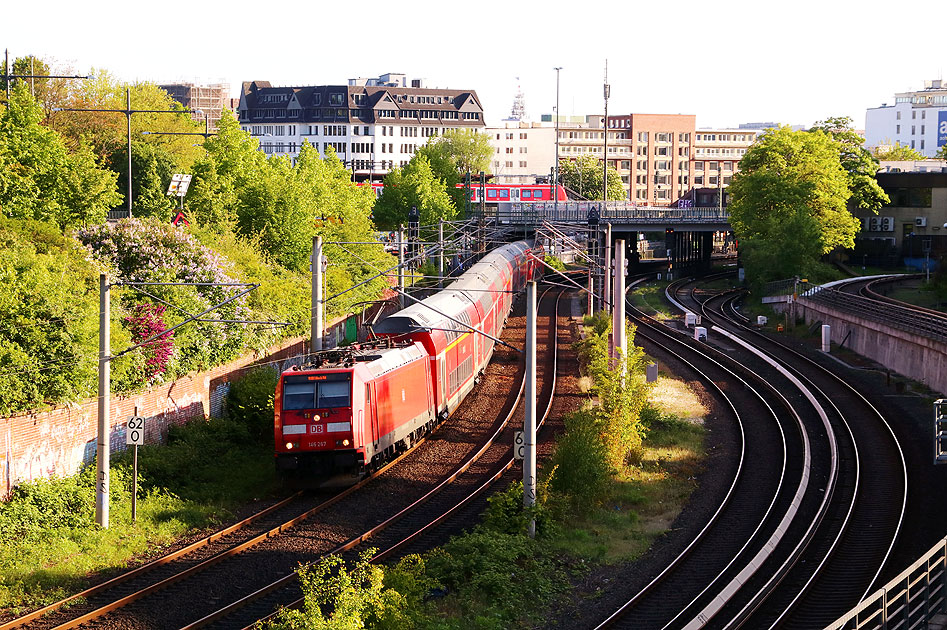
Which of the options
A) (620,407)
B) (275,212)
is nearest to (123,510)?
(620,407)

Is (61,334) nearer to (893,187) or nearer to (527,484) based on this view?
(527,484)

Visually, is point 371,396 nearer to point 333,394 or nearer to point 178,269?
point 333,394

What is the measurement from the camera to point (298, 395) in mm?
24141

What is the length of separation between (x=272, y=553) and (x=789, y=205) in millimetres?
58243

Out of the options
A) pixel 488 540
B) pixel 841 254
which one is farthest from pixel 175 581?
pixel 841 254

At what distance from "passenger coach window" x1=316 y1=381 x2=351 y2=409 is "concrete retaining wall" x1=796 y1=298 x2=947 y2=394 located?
25.3 meters

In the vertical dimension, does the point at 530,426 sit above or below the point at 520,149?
below

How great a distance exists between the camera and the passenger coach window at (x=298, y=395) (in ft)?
79.0

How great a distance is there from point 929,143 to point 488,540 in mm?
193451

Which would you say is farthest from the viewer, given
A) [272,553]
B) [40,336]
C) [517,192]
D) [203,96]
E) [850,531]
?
[203,96]

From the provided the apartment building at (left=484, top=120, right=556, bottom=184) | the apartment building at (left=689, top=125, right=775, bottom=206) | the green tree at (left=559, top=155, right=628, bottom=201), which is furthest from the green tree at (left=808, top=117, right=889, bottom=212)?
the apartment building at (left=689, top=125, right=775, bottom=206)

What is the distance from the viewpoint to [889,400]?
3897 cm

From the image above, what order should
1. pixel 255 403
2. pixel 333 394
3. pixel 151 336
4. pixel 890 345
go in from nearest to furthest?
pixel 333 394 → pixel 151 336 → pixel 255 403 → pixel 890 345

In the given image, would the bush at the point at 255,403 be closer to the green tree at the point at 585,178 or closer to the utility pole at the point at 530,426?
the utility pole at the point at 530,426
